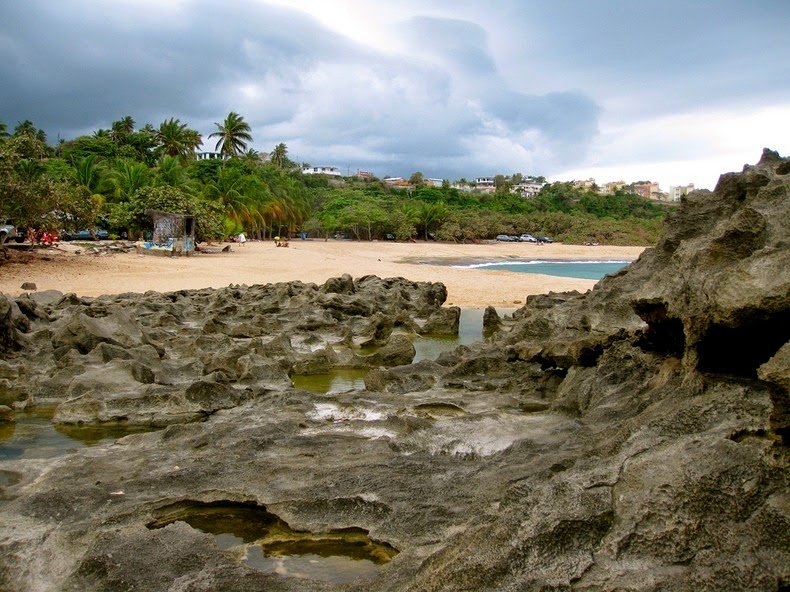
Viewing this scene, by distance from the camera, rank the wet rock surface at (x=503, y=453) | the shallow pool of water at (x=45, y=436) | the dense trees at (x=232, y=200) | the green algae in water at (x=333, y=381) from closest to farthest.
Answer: the wet rock surface at (x=503, y=453)
the shallow pool of water at (x=45, y=436)
the green algae in water at (x=333, y=381)
the dense trees at (x=232, y=200)

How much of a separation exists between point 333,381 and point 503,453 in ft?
16.8

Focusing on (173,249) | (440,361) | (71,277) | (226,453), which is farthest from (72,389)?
(173,249)

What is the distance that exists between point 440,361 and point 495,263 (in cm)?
4353

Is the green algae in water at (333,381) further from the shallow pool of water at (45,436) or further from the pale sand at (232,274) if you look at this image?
the pale sand at (232,274)

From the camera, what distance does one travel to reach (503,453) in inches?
228

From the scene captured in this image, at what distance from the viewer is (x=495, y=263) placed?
53.6m

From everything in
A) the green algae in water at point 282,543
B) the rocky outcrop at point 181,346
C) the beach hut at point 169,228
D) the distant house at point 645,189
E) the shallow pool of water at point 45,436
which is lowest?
the shallow pool of water at point 45,436

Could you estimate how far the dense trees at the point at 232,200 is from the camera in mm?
30938

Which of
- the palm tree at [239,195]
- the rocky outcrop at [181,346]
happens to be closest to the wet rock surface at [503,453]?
the rocky outcrop at [181,346]

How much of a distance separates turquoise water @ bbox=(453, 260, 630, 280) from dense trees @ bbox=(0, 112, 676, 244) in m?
17.6

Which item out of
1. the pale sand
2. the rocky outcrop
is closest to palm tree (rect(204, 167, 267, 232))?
the pale sand

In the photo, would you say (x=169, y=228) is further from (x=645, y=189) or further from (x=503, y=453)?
(x=645, y=189)

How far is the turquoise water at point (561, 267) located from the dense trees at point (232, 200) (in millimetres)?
17630

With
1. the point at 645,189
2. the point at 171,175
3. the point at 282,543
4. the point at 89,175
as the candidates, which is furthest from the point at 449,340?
the point at 645,189
